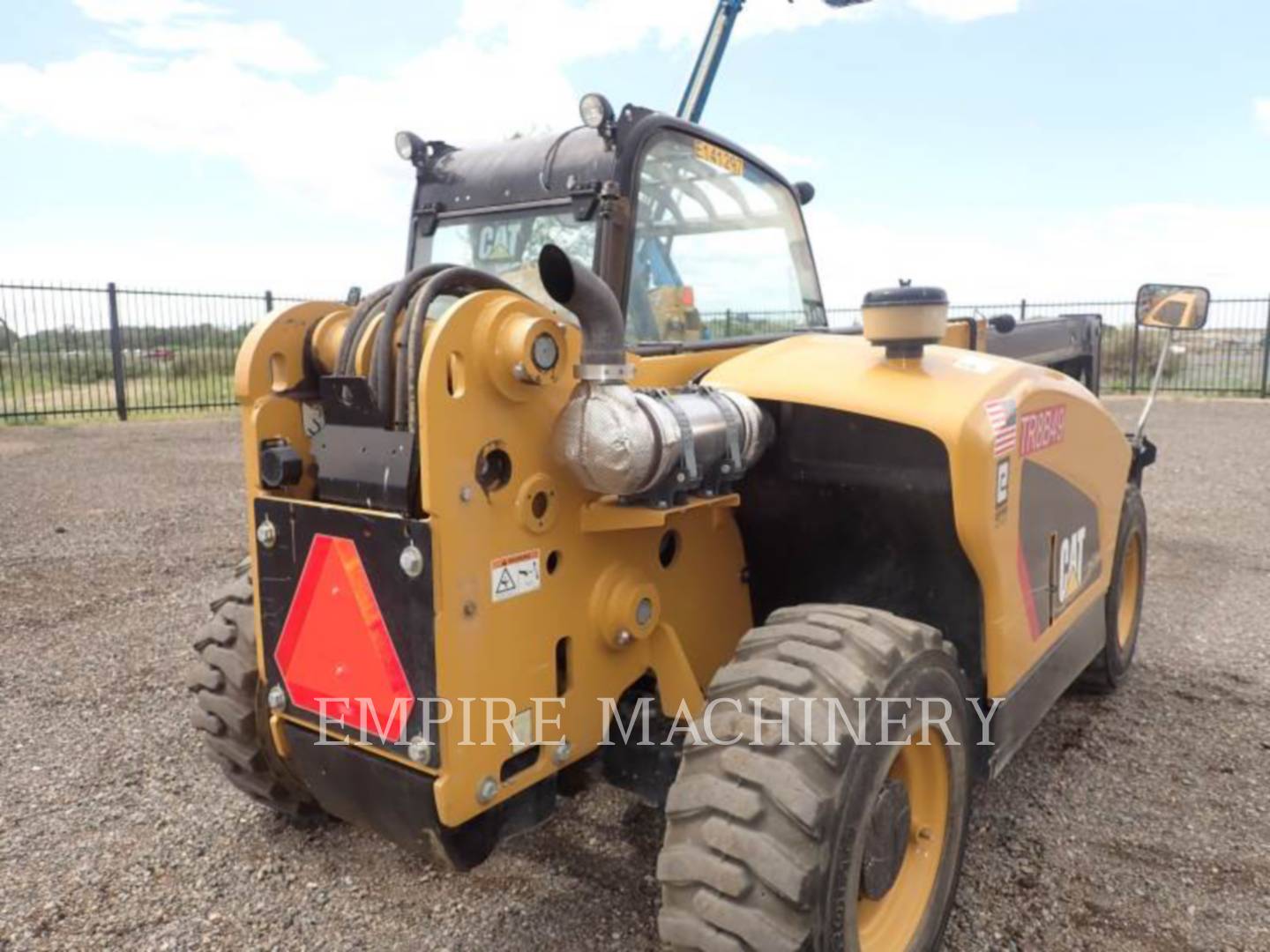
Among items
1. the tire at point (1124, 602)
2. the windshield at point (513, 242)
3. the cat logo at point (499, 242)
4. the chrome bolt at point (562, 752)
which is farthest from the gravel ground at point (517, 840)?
the cat logo at point (499, 242)

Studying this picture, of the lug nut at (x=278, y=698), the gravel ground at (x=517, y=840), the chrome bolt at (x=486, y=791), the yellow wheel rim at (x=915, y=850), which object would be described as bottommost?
the gravel ground at (x=517, y=840)

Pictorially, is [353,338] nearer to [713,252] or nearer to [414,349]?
[414,349]

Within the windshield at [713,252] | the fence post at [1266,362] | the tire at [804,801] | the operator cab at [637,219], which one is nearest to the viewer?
the tire at [804,801]

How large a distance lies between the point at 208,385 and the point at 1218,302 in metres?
18.9

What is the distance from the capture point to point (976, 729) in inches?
106

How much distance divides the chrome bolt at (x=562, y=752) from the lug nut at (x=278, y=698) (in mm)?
699

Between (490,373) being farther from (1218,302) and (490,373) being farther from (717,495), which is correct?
(1218,302)

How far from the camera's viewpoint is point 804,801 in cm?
198

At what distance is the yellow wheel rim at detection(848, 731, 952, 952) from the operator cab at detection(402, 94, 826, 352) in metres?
1.36

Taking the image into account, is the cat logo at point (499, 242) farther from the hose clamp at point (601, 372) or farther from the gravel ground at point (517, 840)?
the gravel ground at point (517, 840)

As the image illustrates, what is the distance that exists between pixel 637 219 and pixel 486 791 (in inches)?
→ 69.2

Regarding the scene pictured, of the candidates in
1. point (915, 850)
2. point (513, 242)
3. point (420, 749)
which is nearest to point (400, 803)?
point (420, 749)

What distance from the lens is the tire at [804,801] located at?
6.43 ft

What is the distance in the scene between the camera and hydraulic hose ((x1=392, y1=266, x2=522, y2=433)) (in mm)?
2078
